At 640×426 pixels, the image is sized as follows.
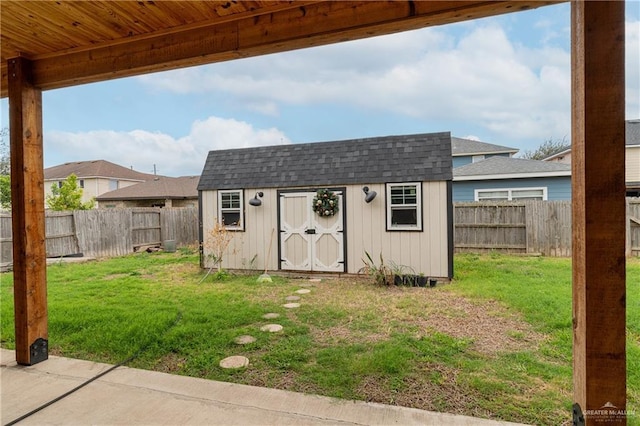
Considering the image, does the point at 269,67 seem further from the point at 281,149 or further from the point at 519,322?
the point at 519,322

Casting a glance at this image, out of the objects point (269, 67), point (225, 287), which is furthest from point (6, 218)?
point (269, 67)

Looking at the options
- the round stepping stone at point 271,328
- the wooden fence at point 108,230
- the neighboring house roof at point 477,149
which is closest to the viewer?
the round stepping stone at point 271,328

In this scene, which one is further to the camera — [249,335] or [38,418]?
[249,335]

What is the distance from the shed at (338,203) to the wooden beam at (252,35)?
14.7 ft

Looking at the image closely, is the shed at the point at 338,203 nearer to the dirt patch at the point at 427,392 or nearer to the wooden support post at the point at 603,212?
the dirt patch at the point at 427,392

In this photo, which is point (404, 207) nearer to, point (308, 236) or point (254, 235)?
point (308, 236)

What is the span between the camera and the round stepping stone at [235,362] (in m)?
2.87

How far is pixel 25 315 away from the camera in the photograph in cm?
284

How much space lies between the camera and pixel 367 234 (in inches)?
266

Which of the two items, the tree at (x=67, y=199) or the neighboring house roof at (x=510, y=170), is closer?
the neighboring house roof at (x=510, y=170)

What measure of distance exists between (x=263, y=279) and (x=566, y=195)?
351 inches

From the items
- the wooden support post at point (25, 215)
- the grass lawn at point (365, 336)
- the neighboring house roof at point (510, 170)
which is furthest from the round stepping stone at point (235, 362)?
the neighboring house roof at point (510, 170)

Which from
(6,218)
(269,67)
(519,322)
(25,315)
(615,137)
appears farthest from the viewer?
(269,67)

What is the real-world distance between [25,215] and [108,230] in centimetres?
815
